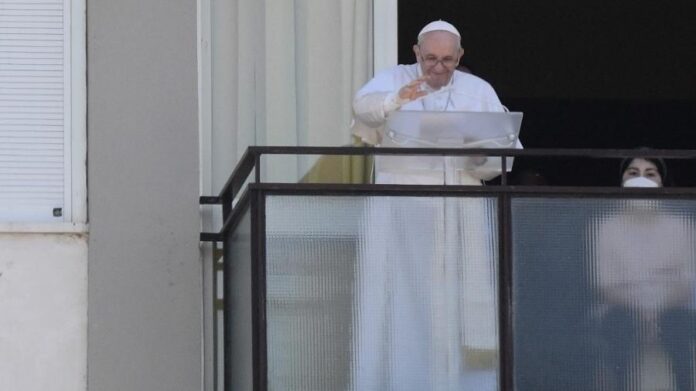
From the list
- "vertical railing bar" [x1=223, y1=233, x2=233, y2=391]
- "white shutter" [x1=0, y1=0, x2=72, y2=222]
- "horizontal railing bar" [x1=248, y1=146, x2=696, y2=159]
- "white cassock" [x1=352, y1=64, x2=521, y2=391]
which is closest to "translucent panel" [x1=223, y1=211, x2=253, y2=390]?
"vertical railing bar" [x1=223, y1=233, x2=233, y2=391]

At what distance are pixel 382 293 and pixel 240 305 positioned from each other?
76 centimetres

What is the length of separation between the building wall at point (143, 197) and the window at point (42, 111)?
0.31 ft

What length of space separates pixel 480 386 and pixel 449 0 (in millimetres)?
6391

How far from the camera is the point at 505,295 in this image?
7676mm

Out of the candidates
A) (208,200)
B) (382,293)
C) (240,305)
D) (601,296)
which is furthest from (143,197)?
(601,296)

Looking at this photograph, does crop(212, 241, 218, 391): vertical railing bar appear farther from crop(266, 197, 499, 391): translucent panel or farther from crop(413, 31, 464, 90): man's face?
crop(413, 31, 464, 90): man's face

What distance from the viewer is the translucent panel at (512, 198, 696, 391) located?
770cm

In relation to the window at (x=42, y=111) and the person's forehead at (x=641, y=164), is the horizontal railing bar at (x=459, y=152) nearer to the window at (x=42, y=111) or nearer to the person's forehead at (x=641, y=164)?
the person's forehead at (x=641, y=164)

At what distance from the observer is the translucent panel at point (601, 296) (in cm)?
770

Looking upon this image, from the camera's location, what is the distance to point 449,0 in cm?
1363

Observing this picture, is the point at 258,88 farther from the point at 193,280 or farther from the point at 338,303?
the point at 338,303

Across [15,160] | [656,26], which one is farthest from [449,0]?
[15,160]

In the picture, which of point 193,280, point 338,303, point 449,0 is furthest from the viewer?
point 449,0

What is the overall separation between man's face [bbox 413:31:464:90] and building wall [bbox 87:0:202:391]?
136 centimetres
